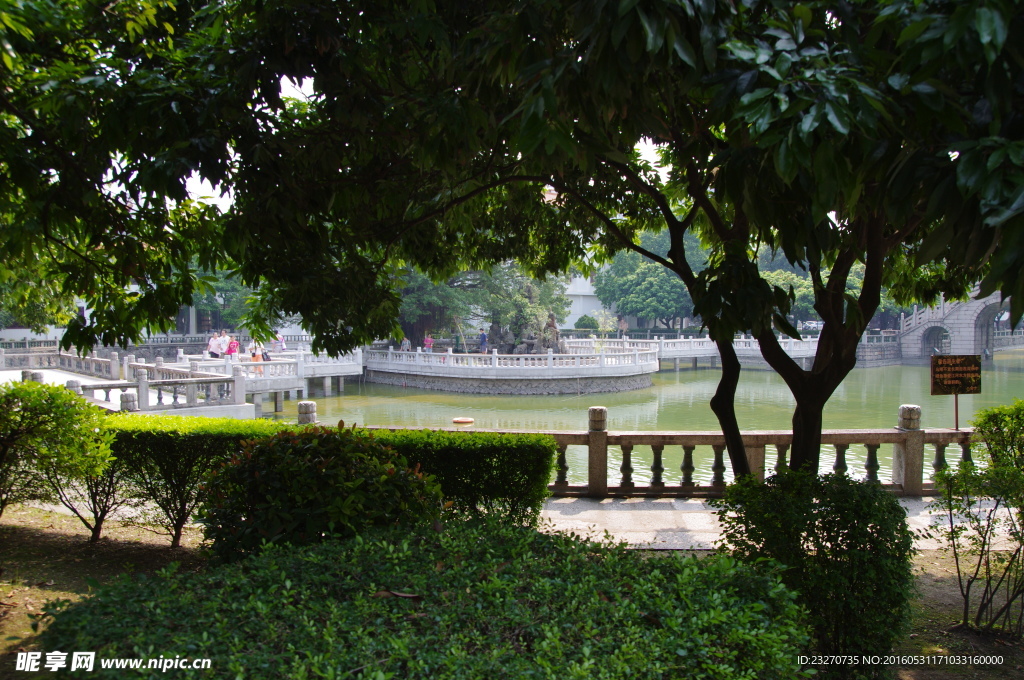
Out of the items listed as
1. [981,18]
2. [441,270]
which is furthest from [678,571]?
[441,270]

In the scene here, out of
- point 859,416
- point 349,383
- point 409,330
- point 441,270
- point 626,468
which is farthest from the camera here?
point 409,330

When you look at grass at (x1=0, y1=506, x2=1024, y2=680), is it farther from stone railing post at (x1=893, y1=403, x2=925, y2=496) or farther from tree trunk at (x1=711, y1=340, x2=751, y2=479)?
stone railing post at (x1=893, y1=403, x2=925, y2=496)

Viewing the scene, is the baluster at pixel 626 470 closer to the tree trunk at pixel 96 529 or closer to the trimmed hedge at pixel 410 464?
the trimmed hedge at pixel 410 464

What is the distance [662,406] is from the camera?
93.1ft

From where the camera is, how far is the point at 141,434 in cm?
679

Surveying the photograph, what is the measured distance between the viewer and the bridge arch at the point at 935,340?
4506 cm

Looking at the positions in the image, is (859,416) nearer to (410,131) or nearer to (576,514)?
(576,514)

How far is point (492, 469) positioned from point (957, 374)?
599cm

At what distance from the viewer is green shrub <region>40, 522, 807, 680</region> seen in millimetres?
2041

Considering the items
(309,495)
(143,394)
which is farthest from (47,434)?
(143,394)

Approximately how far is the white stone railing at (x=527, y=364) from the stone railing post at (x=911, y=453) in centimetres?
2195

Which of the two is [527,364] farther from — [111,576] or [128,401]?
[111,576]

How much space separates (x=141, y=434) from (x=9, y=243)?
2.57m

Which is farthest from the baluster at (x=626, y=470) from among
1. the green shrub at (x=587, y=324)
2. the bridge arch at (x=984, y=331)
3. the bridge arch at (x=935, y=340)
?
the green shrub at (x=587, y=324)
